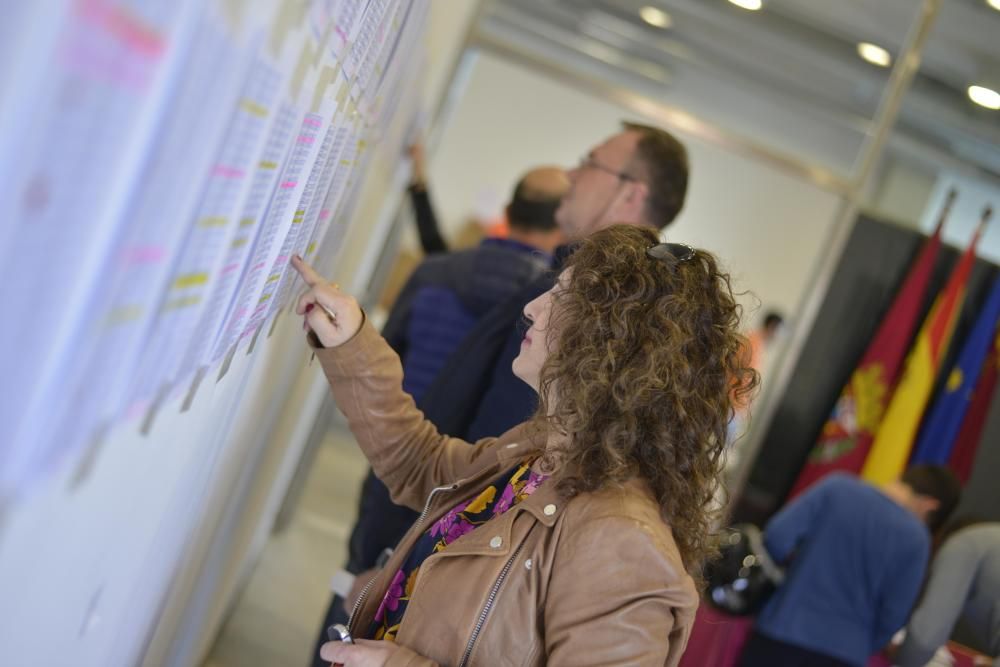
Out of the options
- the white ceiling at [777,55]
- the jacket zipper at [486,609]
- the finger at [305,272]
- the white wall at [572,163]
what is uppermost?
the white ceiling at [777,55]

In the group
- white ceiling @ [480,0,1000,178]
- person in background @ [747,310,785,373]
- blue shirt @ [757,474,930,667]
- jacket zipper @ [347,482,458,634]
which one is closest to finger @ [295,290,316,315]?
jacket zipper @ [347,482,458,634]

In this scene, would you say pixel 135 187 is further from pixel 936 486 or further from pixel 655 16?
pixel 655 16

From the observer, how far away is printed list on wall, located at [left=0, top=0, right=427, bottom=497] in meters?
0.53

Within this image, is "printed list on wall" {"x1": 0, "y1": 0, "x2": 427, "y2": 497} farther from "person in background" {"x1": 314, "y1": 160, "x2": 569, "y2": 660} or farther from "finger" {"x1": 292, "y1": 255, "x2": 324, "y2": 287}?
"person in background" {"x1": 314, "y1": 160, "x2": 569, "y2": 660}

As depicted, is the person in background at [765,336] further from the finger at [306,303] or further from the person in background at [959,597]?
the finger at [306,303]

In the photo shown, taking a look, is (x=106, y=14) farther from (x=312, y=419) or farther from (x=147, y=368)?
(x=312, y=419)

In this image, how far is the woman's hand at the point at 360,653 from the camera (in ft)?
4.13

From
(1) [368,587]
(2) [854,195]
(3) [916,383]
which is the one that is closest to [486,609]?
(1) [368,587]

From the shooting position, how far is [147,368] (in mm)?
880

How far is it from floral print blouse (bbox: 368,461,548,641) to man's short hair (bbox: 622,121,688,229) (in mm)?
984

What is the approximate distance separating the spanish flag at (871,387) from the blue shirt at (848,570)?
2.10 feet

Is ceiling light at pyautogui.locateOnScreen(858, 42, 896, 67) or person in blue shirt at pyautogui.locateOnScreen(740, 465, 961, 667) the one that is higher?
ceiling light at pyautogui.locateOnScreen(858, 42, 896, 67)

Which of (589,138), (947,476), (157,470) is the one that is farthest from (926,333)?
(157,470)

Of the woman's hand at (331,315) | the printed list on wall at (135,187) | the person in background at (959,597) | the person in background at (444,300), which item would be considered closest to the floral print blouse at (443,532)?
the woman's hand at (331,315)
